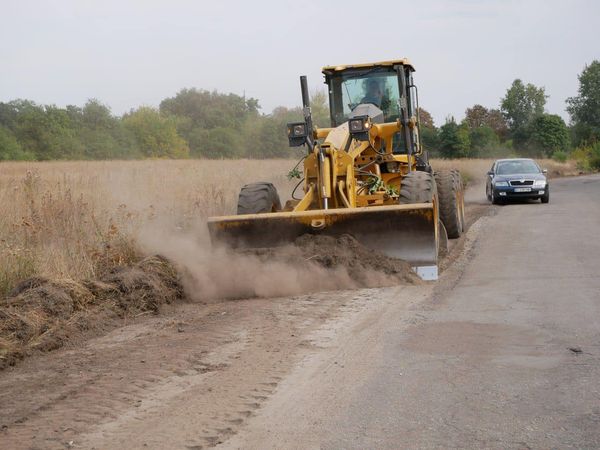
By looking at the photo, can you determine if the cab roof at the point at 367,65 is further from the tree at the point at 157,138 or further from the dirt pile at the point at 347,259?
the tree at the point at 157,138

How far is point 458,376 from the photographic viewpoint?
593cm

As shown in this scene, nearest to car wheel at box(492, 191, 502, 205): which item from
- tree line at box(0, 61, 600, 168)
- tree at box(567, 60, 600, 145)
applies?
tree line at box(0, 61, 600, 168)

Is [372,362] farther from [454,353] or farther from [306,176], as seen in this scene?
[306,176]

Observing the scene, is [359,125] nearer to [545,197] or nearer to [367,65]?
[367,65]

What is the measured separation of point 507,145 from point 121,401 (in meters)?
74.7

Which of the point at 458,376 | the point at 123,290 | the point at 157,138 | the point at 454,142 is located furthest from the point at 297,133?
the point at 454,142

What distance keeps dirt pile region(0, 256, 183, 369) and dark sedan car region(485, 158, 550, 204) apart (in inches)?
629

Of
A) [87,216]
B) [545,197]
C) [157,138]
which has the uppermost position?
[157,138]

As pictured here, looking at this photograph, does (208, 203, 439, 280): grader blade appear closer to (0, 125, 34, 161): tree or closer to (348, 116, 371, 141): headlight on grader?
(348, 116, 371, 141): headlight on grader

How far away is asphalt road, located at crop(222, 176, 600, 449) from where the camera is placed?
4.77 metres

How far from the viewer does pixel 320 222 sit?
10172 millimetres

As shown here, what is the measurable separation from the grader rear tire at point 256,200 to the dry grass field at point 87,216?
1518 millimetres

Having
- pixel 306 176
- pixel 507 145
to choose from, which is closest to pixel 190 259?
pixel 306 176

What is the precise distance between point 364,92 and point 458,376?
328 inches
